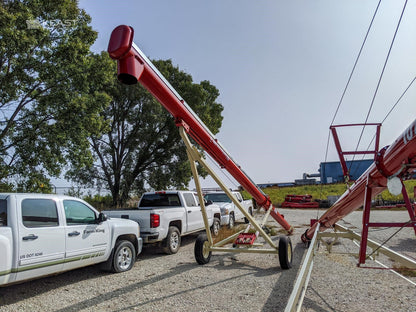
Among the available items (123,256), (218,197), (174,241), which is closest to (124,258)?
(123,256)

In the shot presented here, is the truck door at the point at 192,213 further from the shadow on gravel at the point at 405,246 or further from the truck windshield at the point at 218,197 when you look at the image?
the shadow on gravel at the point at 405,246

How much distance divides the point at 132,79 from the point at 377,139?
4.18 meters

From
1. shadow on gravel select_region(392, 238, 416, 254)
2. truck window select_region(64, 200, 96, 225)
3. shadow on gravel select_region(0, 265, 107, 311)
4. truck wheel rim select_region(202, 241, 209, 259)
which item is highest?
truck window select_region(64, 200, 96, 225)

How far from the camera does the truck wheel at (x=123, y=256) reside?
6.91m

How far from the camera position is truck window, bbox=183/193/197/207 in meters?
10.5

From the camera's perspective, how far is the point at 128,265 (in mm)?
7293

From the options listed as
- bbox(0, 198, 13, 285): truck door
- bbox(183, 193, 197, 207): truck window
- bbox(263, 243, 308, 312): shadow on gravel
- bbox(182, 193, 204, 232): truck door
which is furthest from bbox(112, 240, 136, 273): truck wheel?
bbox(263, 243, 308, 312): shadow on gravel

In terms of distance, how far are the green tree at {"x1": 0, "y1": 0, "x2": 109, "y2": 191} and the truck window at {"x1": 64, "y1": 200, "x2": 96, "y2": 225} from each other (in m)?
7.31

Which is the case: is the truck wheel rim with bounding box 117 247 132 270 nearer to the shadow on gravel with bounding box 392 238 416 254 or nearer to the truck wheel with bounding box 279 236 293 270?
the truck wheel with bounding box 279 236 293 270

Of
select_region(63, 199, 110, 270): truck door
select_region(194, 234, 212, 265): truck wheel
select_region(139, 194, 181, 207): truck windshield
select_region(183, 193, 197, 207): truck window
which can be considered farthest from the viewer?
select_region(183, 193, 197, 207): truck window

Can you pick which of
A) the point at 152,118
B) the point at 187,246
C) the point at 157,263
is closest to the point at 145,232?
the point at 157,263

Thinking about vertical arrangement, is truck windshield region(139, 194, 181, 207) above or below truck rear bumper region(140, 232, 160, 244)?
above

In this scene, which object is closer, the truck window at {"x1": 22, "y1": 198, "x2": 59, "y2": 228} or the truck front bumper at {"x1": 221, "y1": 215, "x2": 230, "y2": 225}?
the truck window at {"x1": 22, "y1": 198, "x2": 59, "y2": 228}

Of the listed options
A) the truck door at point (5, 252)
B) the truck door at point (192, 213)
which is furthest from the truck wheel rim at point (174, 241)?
the truck door at point (5, 252)
